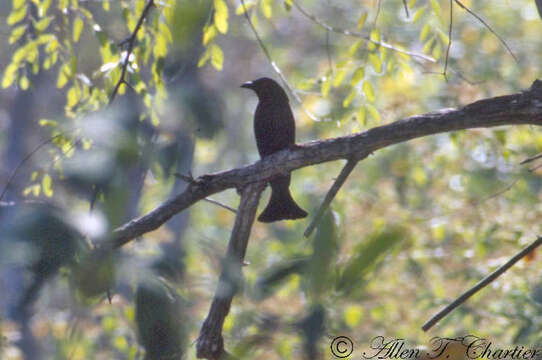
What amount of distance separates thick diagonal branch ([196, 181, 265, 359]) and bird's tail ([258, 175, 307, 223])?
19.6 inches

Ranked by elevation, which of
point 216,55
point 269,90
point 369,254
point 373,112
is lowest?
point 369,254

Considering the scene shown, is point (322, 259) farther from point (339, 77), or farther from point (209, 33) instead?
point (339, 77)

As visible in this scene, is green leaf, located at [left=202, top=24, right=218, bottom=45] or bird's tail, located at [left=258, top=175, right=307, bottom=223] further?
bird's tail, located at [left=258, top=175, right=307, bottom=223]

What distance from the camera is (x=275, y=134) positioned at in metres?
2.88

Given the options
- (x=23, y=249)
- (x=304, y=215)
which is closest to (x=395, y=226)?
(x=23, y=249)

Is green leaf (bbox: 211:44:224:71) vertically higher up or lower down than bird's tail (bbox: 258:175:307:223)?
higher up

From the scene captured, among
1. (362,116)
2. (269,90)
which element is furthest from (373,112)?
(269,90)

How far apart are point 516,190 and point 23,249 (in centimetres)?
494

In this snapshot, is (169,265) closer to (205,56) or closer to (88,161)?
(88,161)

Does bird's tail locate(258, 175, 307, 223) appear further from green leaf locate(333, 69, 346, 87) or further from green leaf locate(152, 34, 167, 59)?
green leaf locate(152, 34, 167, 59)

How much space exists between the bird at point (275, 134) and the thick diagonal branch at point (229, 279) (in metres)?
0.38

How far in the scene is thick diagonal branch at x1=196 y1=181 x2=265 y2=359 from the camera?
1.15m

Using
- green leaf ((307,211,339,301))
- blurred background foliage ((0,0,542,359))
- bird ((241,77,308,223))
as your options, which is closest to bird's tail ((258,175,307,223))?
bird ((241,77,308,223))

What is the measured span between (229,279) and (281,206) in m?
1.70
